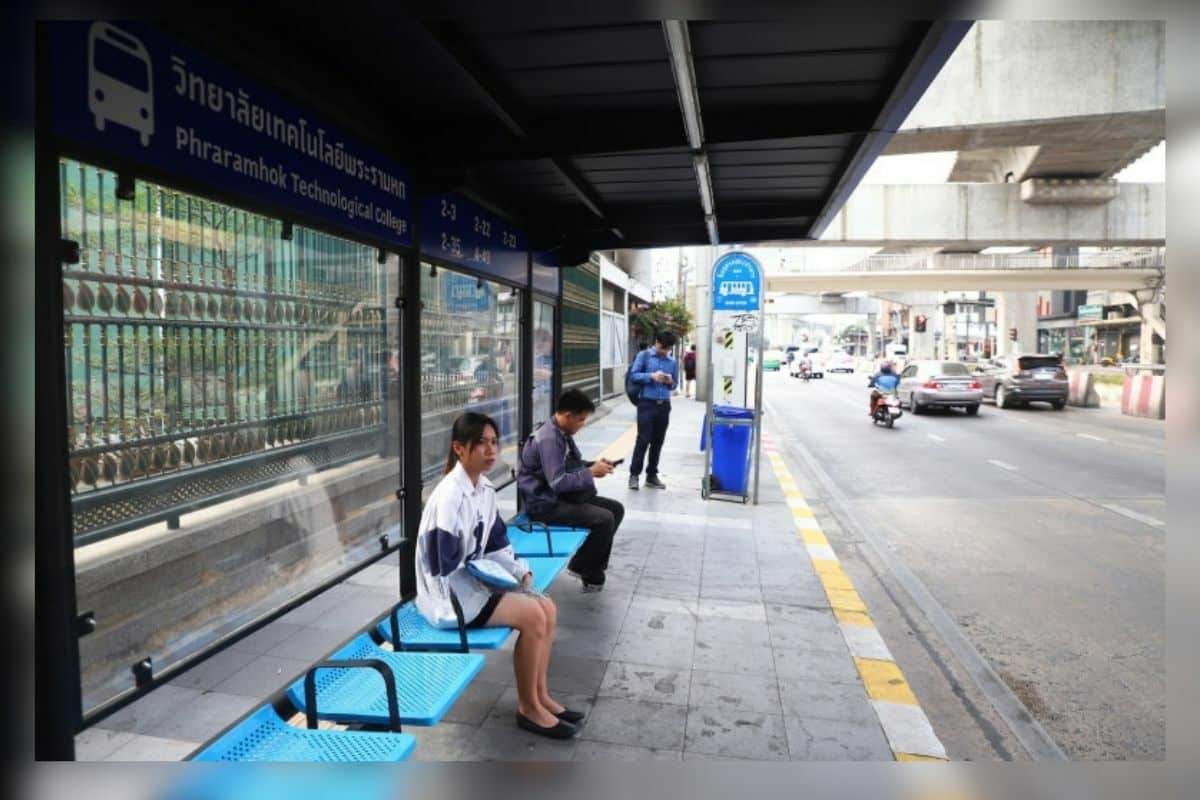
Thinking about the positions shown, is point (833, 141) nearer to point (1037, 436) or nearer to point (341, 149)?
point (341, 149)

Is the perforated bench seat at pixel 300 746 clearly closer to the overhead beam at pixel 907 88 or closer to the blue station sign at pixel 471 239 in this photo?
the blue station sign at pixel 471 239

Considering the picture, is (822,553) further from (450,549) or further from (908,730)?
(450,549)

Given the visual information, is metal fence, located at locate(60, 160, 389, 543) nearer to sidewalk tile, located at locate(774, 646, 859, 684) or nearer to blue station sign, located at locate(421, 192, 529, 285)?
blue station sign, located at locate(421, 192, 529, 285)

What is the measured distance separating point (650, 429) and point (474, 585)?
238 inches

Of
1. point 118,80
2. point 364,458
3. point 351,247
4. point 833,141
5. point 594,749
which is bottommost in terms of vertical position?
point 594,749

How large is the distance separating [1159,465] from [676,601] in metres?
9.94

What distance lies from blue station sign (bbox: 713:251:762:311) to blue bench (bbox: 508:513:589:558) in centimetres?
431

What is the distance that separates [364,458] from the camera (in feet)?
15.6

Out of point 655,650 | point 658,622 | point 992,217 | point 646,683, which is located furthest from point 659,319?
point 646,683

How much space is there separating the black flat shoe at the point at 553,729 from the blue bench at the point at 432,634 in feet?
1.30

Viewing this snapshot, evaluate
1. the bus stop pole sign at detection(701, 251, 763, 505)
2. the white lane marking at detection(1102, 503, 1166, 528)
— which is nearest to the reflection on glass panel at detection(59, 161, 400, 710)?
the bus stop pole sign at detection(701, 251, 763, 505)

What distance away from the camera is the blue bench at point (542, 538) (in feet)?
16.4

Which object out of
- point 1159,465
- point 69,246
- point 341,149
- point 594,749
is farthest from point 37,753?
point 1159,465

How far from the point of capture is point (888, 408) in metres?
17.3
